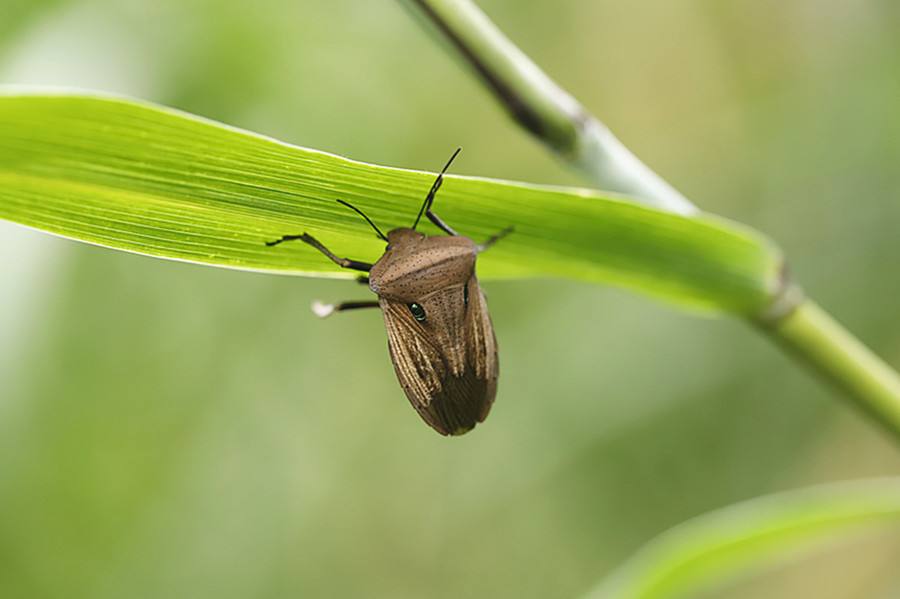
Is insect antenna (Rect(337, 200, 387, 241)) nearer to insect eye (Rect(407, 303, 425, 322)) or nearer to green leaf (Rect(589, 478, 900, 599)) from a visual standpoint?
insect eye (Rect(407, 303, 425, 322))

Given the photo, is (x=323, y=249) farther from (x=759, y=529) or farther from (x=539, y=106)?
(x=759, y=529)

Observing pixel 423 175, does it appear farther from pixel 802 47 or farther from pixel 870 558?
pixel 870 558

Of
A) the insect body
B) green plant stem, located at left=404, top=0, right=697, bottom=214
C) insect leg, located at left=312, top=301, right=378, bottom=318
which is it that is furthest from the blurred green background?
green plant stem, located at left=404, top=0, right=697, bottom=214

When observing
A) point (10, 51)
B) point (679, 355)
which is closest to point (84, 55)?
point (10, 51)

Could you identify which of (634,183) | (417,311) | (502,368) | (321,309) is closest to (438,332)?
(417,311)

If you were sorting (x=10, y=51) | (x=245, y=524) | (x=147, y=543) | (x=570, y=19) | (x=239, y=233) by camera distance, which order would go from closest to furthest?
(x=239, y=233) < (x=10, y=51) < (x=147, y=543) < (x=245, y=524) < (x=570, y=19)

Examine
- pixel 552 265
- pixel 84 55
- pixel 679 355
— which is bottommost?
pixel 552 265
